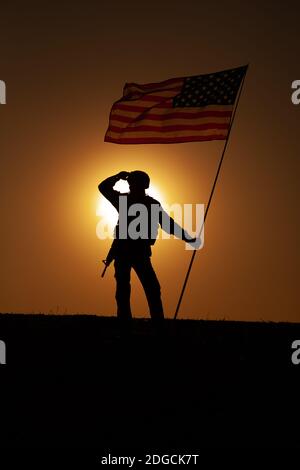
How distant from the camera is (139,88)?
7.97 metres

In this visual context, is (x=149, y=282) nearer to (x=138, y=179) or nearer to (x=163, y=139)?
(x=138, y=179)

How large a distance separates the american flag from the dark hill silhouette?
7.85 ft

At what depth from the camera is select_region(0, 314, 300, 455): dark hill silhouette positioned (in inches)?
139

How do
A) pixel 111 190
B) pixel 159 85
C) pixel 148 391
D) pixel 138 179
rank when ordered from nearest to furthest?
pixel 148 391
pixel 138 179
pixel 111 190
pixel 159 85

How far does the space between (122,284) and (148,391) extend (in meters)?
1.93

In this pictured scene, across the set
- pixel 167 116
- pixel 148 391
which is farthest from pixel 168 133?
pixel 148 391

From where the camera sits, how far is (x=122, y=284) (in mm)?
6352

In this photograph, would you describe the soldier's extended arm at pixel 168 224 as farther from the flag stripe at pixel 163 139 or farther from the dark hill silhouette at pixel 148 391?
the flag stripe at pixel 163 139

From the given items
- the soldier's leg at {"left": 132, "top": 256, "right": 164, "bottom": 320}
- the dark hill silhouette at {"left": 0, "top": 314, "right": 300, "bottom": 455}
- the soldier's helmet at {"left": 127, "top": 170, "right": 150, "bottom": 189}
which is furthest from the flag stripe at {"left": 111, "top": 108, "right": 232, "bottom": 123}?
the dark hill silhouette at {"left": 0, "top": 314, "right": 300, "bottom": 455}

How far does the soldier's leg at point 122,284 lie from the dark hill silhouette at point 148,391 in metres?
0.28

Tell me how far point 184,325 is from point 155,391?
4.09 meters

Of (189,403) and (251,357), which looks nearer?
(189,403)
